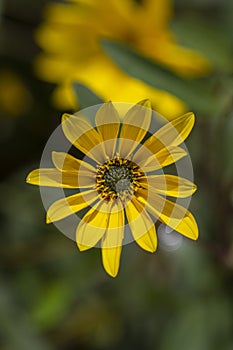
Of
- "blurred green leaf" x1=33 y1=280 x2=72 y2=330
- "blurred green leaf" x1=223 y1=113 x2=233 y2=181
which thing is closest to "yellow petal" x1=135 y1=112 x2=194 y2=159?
"blurred green leaf" x1=223 y1=113 x2=233 y2=181

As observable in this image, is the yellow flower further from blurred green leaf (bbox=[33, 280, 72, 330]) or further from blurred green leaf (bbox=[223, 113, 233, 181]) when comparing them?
blurred green leaf (bbox=[33, 280, 72, 330])

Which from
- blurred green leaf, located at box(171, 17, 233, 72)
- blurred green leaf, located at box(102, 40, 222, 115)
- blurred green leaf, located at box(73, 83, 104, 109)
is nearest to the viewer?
blurred green leaf, located at box(73, 83, 104, 109)

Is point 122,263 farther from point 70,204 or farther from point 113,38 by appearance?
point 70,204

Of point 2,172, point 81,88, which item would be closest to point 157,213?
point 81,88

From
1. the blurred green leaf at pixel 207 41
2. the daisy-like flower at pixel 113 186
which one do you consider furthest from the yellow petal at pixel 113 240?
the blurred green leaf at pixel 207 41

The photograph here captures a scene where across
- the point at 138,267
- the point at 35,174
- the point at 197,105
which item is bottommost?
the point at 138,267

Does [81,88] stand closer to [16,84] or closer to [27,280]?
[27,280]
